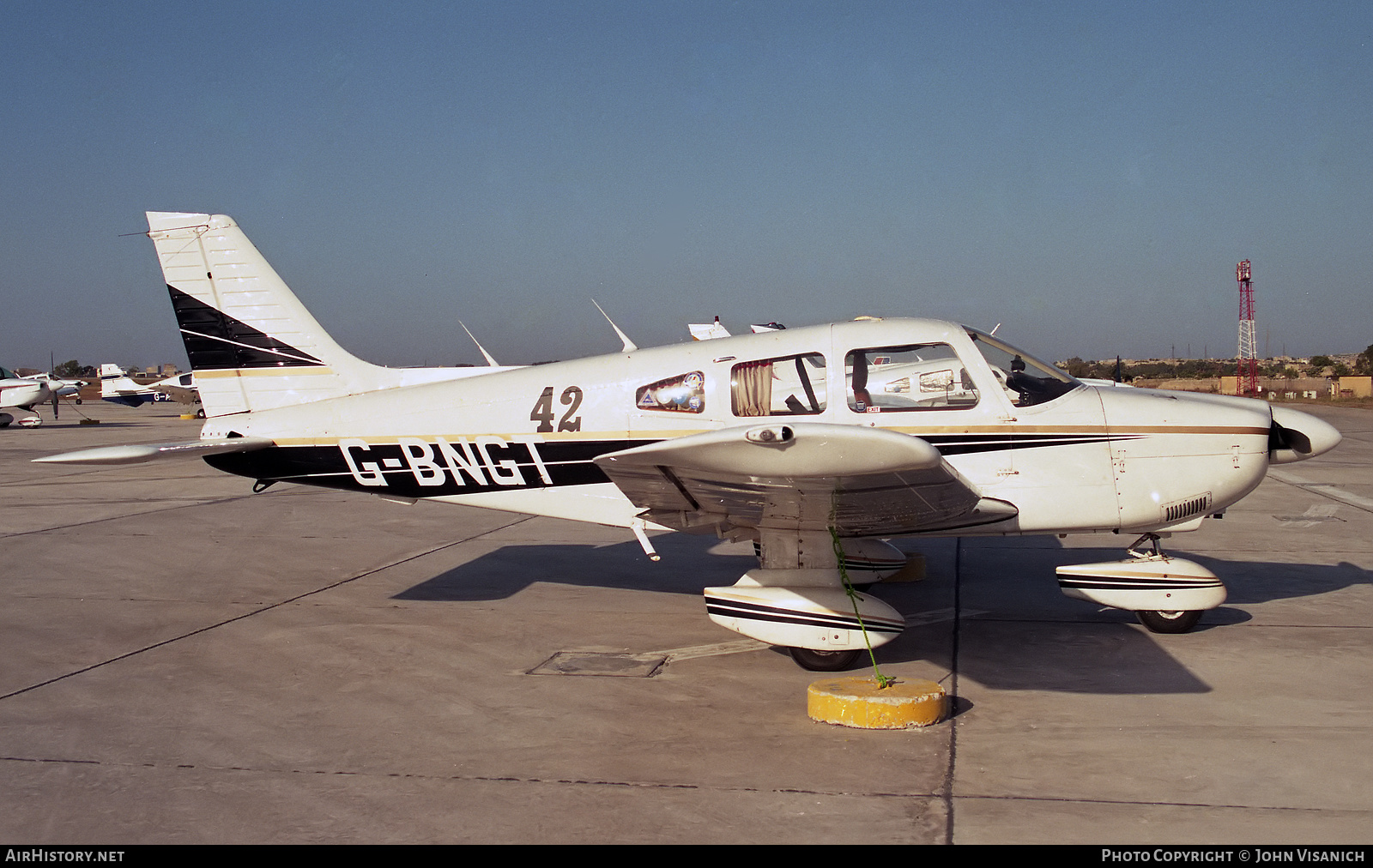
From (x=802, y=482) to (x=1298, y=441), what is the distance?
12.9ft

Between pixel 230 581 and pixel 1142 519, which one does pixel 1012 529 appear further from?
pixel 230 581

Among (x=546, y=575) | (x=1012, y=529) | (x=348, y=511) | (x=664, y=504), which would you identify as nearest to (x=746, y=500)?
(x=664, y=504)

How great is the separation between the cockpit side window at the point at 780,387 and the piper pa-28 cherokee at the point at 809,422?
0.5 inches

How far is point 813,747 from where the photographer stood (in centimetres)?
507

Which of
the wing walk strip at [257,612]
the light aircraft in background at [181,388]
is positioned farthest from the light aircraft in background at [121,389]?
the wing walk strip at [257,612]

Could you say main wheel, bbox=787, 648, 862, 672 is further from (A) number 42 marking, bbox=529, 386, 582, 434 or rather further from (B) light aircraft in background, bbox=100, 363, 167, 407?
(B) light aircraft in background, bbox=100, 363, 167, 407

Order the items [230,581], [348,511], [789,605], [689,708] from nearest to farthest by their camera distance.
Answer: [689,708], [789,605], [230,581], [348,511]

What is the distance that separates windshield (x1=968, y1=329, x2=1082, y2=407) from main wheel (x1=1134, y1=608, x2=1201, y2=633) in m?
1.73

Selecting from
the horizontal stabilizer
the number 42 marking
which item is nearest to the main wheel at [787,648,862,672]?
the number 42 marking

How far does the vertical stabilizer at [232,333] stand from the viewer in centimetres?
835

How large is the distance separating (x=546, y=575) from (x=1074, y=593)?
4.85m

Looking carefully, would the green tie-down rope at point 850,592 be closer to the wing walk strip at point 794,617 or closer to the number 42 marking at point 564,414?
the wing walk strip at point 794,617

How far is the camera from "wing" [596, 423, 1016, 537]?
4.65 meters

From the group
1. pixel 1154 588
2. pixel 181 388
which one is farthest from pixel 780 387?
pixel 181 388
